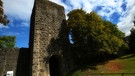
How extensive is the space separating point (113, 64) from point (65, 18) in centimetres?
783

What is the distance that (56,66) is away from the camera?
19.3m

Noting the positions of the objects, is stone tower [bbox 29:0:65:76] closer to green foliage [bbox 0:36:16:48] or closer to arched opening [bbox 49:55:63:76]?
arched opening [bbox 49:55:63:76]

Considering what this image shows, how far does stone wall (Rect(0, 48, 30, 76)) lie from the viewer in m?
16.8

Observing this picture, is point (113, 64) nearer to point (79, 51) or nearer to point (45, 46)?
point (79, 51)

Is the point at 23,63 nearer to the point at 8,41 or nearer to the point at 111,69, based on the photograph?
the point at 111,69

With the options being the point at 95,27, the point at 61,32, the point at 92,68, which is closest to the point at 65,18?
the point at 61,32

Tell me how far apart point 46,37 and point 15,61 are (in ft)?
13.7

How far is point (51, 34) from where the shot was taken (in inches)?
705

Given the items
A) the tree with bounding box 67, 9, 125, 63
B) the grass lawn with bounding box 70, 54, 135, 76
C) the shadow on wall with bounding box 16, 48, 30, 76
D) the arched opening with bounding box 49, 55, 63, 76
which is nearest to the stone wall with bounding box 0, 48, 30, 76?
the shadow on wall with bounding box 16, 48, 30, 76

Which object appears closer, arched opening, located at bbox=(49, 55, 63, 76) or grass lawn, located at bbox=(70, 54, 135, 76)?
grass lawn, located at bbox=(70, 54, 135, 76)

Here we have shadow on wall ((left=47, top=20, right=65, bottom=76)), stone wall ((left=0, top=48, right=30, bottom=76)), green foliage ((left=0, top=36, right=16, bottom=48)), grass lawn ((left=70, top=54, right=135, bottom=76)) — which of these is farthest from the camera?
green foliage ((left=0, top=36, right=16, bottom=48))

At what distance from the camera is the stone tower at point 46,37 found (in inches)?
637

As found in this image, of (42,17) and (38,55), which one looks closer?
(38,55)

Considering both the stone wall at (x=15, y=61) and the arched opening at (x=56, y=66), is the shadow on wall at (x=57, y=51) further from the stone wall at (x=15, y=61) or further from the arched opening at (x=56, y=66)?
the stone wall at (x=15, y=61)
